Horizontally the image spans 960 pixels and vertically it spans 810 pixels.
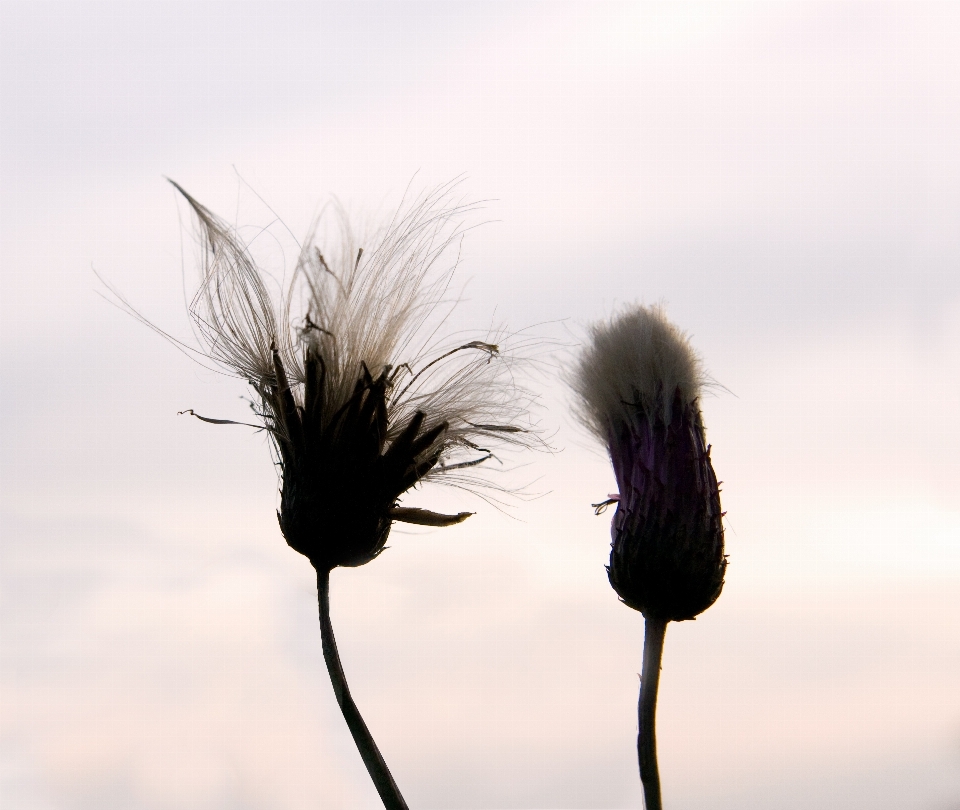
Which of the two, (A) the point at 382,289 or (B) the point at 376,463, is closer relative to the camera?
(B) the point at 376,463

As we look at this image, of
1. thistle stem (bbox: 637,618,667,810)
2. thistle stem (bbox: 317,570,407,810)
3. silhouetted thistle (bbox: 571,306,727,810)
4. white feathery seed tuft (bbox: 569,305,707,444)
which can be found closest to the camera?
thistle stem (bbox: 317,570,407,810)

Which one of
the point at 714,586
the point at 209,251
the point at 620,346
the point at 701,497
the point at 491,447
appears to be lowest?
the point at 714,586

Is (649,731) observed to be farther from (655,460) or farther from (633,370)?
(633,370)

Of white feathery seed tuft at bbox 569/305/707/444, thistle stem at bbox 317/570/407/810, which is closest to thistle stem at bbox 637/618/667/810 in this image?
thistle stem at bbox 317/570/407/810

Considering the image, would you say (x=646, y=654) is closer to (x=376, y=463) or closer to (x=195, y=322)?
(x=376, y=463)

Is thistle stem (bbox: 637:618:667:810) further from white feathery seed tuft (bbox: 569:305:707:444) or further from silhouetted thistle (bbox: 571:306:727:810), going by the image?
white feathery seed tuft (bbox: 569:305:707:444)

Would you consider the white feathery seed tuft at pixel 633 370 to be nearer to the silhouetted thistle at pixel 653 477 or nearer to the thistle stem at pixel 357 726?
the silhouetted thistle at pixel 653 477

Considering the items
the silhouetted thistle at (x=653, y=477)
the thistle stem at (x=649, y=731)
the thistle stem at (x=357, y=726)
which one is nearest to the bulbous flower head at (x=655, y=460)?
the silhouetted thistle at (x=653, y=477)

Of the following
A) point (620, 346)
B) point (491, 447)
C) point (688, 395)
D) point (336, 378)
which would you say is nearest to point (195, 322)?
point (336, 378)
